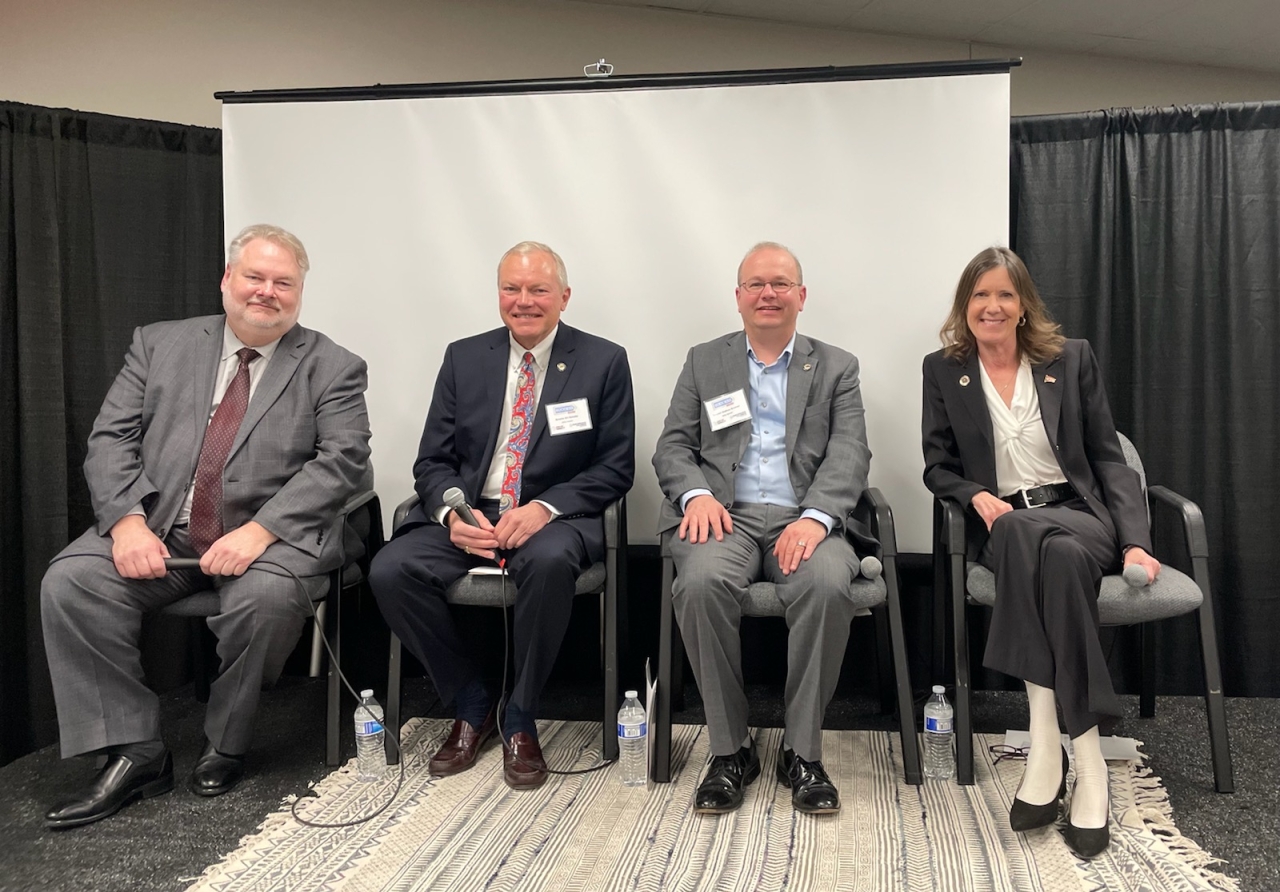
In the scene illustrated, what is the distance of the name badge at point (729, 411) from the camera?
270cm

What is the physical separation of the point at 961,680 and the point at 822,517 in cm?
56

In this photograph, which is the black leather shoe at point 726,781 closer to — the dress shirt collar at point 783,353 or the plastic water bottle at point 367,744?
the plastic water bottle at point 367,744

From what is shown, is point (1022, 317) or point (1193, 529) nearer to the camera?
point (1193, 529)

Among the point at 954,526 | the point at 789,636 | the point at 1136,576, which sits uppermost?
the point at 954,526

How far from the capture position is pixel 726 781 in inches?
88.0

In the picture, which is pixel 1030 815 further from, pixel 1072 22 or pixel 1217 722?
pixel 1072 22

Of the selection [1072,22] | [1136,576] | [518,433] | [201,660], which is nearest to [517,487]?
[518,433]

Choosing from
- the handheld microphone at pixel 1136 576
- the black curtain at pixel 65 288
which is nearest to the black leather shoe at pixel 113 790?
the black curtain at pixel 65 288

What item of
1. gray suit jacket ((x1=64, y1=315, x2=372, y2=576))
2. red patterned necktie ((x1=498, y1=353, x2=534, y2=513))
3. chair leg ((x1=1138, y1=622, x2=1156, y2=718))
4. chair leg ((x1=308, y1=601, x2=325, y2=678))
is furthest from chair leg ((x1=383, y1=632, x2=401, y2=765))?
chair leg ((x1=1138, y1=622, x2=1156, y2=718))

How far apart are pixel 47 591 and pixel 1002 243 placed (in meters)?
2.96

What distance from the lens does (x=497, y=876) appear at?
75.5 inches

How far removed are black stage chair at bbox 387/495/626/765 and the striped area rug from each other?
0.44 ft

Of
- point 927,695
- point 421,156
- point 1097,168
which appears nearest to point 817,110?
point 1097,168

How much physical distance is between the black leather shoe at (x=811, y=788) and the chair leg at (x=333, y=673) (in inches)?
49.7
